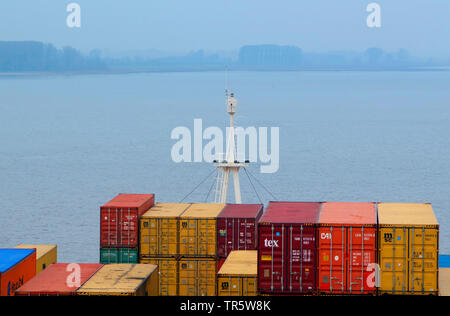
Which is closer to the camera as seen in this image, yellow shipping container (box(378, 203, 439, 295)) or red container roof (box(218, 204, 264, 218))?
yellow shipping container (box(378, 203, 439, 295))

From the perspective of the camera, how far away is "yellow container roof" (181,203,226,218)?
3791 cm

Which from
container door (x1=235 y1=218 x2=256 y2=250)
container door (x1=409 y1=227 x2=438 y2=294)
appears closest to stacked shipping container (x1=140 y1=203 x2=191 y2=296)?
container door (x1=235 y1=218 x2=256 y2=250)

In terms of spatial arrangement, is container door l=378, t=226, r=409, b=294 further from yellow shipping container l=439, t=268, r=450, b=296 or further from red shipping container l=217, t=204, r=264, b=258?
red shipping container l=217, t=204, r=264, b=258

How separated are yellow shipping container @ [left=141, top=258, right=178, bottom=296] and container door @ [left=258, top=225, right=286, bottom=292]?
10717 mm

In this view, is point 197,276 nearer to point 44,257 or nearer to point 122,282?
point 44,257

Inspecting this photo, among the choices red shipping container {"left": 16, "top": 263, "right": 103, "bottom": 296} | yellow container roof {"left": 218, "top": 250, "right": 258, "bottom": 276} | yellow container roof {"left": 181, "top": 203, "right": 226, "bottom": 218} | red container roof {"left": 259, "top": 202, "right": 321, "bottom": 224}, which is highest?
red container roof {"left": 259, "top": 202, "right": 321, "bottom": 224}

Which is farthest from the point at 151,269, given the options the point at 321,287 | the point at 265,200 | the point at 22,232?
the point at 265,200

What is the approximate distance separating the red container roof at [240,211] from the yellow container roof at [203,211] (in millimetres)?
421

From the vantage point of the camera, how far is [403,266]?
26.3 metres

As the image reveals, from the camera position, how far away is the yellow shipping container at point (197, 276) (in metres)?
36.3

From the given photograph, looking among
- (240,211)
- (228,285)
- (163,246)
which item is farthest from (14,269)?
(240,211)

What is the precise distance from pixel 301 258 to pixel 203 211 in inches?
539

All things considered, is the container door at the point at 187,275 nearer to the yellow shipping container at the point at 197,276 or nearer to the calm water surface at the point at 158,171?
the yellow shipping container at the point at 197,276

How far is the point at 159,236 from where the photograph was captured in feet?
121
